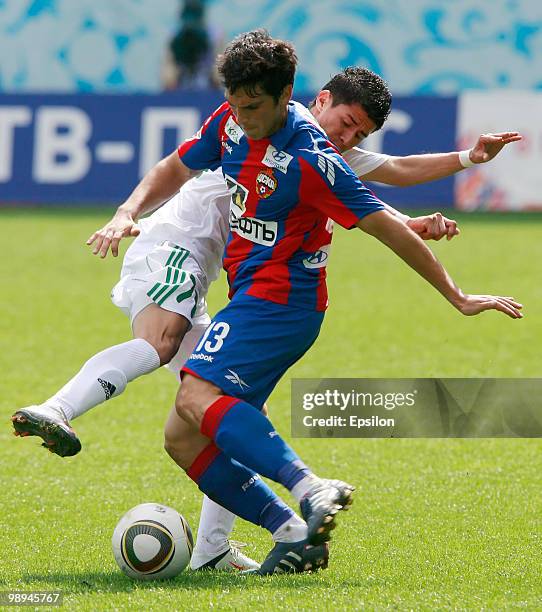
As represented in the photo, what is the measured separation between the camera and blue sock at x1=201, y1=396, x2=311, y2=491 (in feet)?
13.8

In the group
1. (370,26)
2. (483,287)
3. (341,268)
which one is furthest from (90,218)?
(370,26)

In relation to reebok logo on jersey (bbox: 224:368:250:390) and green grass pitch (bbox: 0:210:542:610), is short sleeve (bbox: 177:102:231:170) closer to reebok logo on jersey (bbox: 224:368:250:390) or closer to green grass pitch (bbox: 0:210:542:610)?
reebok logo on jersey (bbox: 224:368:250:390)

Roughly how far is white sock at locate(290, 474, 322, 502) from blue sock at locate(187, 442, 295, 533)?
0.34 meters

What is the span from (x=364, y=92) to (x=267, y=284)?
0.80 meters

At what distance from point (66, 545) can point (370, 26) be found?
19570 mm

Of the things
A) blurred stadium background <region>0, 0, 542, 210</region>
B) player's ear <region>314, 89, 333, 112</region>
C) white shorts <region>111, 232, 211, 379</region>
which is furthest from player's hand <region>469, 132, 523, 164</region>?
blurred stadium background <region>0, 0, 542, 210</region>

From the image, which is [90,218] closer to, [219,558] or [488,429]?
[488,429]

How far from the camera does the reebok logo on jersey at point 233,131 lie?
457cm

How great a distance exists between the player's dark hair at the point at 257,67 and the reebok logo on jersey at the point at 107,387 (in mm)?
1108

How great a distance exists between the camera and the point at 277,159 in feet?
14.4

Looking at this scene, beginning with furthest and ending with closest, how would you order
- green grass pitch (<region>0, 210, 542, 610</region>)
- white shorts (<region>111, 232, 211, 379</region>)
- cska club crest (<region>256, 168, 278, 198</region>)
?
1. white shorts (<region>111, 232, 211, 379</region>)
2. cska club crest (<region>256, 168, 278, 198</region>)
3. green grass pitch (<region>0, 210, 542, 610</region>)

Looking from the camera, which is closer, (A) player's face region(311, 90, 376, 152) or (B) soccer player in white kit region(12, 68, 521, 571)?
(B) soccer player in white kit region(12, 68, 521, 571)

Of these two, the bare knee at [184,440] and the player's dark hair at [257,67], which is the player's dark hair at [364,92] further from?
the bare knee at [184,440]

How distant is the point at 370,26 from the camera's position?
916 inches
